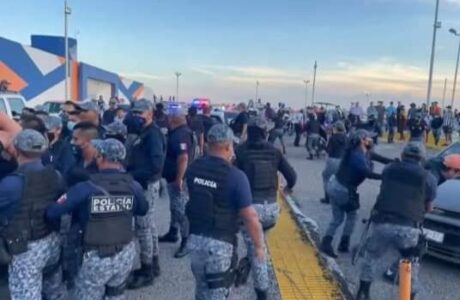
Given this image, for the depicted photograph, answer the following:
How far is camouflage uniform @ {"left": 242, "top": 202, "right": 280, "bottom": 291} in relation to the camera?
4602 millimetres

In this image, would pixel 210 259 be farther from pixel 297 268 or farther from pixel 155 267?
pixel 297 268

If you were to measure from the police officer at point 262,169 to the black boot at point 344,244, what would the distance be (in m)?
1.89

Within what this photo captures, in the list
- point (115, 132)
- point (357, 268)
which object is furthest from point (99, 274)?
point (357, 268)

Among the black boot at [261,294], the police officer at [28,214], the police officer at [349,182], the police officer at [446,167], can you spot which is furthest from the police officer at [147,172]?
the police officer at [446,167]

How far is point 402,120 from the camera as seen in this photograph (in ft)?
82.6

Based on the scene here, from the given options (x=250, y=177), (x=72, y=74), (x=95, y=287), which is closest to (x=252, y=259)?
(x=250, y=177)

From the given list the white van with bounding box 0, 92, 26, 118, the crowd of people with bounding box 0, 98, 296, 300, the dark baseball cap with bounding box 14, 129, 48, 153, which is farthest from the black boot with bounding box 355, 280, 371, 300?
the white van with bounding box 0, 92, 26, 118

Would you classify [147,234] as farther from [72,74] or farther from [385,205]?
[72,74]

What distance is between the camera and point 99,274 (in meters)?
3.50

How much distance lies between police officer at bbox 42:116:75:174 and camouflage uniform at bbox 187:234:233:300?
1.58 m

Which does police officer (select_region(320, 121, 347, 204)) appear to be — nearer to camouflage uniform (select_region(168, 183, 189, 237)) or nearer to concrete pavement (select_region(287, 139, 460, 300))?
concrete pavement (select_region(287, 139, 460, 300))

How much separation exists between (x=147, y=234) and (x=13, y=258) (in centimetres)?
179

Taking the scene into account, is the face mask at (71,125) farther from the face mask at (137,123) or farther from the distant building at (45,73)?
the distant building at (45,73)

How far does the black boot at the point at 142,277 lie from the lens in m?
5.13
